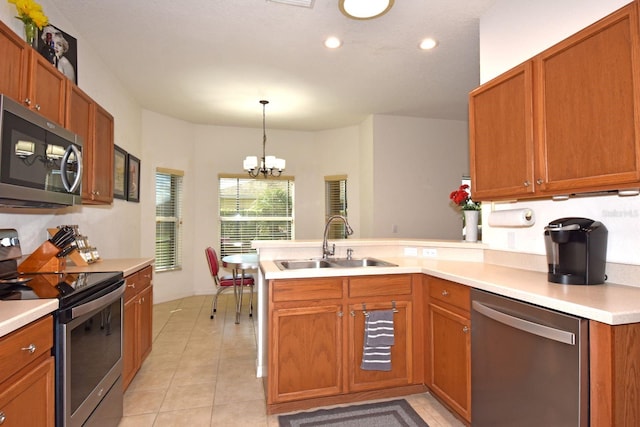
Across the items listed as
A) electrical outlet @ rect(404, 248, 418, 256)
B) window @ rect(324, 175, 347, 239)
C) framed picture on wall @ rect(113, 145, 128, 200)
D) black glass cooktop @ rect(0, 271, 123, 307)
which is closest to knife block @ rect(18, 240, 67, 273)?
black glass cooktop @ rect(0, 271, 123, 307)

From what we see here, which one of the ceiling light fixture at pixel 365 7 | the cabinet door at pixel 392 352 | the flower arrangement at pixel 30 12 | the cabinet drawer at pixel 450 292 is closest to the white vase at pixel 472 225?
the cabinet drawer at pixel 450 292

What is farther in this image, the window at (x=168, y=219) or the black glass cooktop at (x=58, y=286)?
the window at (x=168, y=219)

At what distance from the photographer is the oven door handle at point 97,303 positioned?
4.83 feet

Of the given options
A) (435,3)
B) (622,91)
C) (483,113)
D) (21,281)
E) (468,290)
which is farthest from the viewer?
(435,3)

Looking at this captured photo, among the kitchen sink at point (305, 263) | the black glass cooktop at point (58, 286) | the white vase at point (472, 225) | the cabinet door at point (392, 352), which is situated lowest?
the cabinet door at point (392, 352)

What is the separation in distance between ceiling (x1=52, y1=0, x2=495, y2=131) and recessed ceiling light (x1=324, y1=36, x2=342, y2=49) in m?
0.05

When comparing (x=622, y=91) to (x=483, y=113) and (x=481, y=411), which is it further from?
(x=481, y=411)

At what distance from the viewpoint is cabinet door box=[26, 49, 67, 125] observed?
174cm

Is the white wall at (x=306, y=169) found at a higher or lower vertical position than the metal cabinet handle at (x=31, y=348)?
higher

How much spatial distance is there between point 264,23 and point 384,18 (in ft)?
3.18

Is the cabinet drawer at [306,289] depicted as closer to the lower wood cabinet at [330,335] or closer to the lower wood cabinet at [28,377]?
the lower wood cabinet at [330,335]

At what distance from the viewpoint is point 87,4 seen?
8.42 ft

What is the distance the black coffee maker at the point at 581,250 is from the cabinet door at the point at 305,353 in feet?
4.22

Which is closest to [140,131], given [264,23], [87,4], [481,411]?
[87,4]
